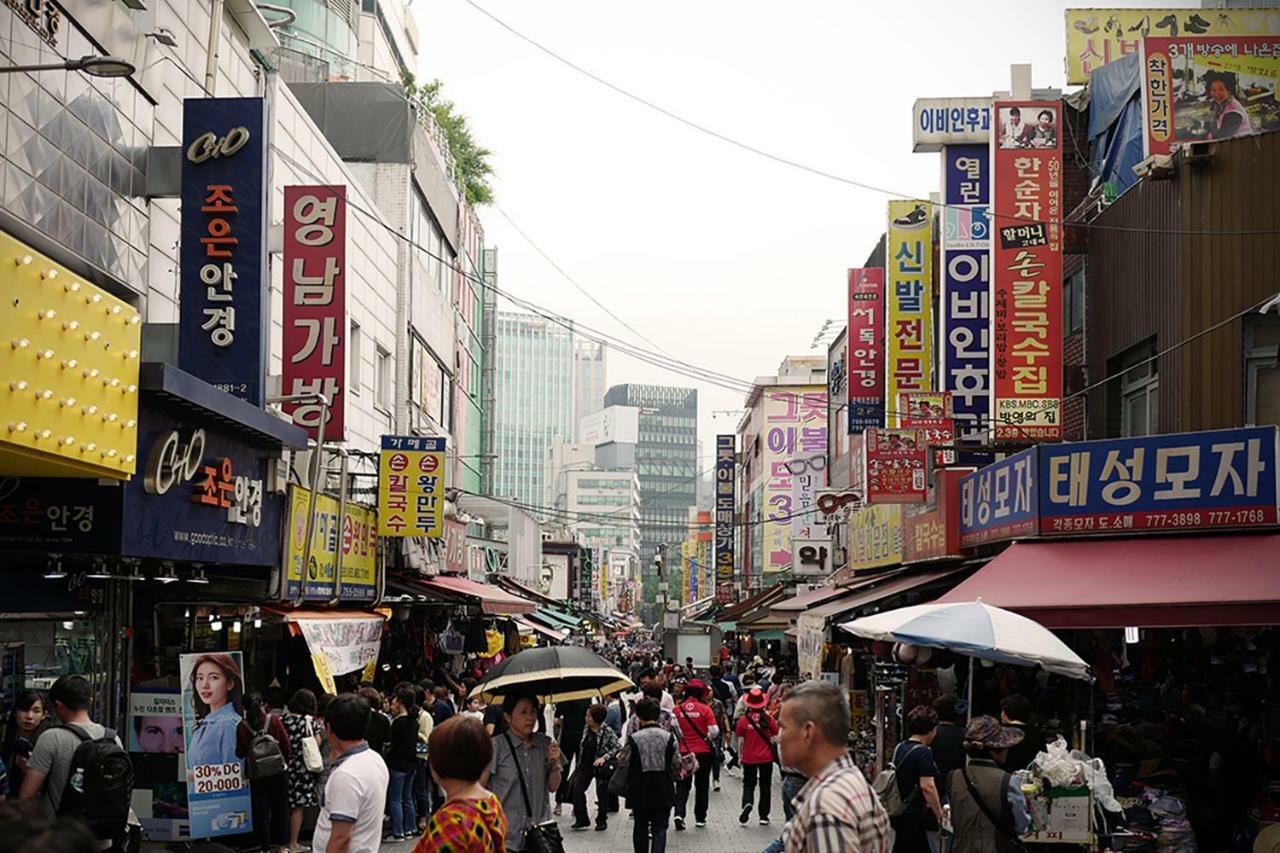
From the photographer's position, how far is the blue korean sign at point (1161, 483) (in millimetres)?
13375

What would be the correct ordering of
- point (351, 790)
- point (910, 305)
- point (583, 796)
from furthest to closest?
point (910, 305)
point (583, 796)
point (351, 790)

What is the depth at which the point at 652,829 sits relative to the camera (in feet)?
42.7

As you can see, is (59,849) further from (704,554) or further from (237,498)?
(704,554)

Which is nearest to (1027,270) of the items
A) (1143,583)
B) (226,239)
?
(1143,583)

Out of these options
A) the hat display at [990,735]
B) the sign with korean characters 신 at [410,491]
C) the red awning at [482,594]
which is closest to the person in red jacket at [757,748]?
the sign with korean characters 신 at [410,491]

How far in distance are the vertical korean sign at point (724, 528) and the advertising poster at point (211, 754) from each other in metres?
49.3

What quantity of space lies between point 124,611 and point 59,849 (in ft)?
41.0

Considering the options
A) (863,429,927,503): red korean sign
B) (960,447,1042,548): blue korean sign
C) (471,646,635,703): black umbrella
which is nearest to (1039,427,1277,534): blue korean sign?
(960,447,1042,548): blue korean sign

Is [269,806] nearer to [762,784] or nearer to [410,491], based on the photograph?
[762,784]

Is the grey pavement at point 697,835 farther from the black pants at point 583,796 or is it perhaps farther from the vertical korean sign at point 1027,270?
the vertical korean sign at point 1027,270

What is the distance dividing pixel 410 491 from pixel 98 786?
13035mm

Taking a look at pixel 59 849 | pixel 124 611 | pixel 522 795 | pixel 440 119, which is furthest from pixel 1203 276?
pixel 440 119

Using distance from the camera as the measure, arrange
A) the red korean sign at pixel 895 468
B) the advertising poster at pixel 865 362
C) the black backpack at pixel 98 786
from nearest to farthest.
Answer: the black backpack at pixel 98 786, the red korean sign at pixel 895 468, the advertising poster at pixel 865 362

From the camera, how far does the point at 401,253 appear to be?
29.1 meters
